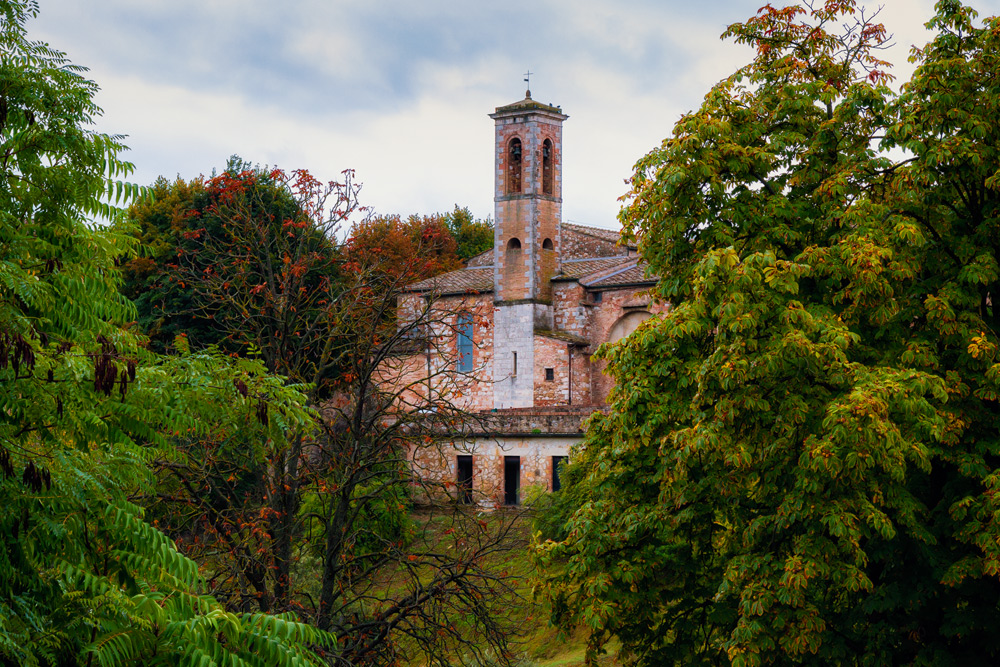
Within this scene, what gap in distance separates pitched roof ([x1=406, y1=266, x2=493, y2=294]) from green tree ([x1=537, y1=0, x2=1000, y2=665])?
92.7 feet

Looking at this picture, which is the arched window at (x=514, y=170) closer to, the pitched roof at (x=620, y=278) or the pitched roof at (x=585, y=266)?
the pitched roof at (x=585, y=266)

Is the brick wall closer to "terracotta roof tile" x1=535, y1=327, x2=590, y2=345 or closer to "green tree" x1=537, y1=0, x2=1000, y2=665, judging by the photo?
"terracotta roof tile" x1=535, y1=327, x2=590, y2=345

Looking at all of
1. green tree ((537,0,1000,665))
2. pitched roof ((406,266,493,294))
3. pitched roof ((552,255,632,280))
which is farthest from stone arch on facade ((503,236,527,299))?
Answer: green tree ((537,0,1000,665))

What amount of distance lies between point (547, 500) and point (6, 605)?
2410cm

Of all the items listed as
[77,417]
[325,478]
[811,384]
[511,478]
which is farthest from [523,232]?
[77,417]

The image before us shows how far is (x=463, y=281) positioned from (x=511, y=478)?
38.1 feet

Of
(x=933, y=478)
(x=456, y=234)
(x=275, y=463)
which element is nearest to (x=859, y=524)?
(x=933, y=478)

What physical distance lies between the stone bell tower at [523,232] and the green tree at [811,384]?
27382 millimetres

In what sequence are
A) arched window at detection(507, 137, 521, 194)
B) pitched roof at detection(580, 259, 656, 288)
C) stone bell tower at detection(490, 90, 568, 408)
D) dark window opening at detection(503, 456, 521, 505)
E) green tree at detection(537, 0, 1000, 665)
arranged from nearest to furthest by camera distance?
green tree at detection(537, 0, 1000, 665) < dark window opening at detection(503, 456, 521, 505) < pitched roof at detection(580, 259, 656, 288) < stone bell tower at detection(490, 90, 568, 408) < arched window at detection(507, 137, 521, 194)

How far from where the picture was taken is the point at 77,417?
641cm

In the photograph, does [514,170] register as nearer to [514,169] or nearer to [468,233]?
[514,169]

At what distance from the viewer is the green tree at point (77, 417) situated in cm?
581

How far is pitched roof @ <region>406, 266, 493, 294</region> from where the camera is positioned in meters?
44.0

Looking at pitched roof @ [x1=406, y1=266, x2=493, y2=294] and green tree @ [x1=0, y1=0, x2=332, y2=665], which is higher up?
pitched roof @ [x1=406, y1=266, x2=493, y2=294]
